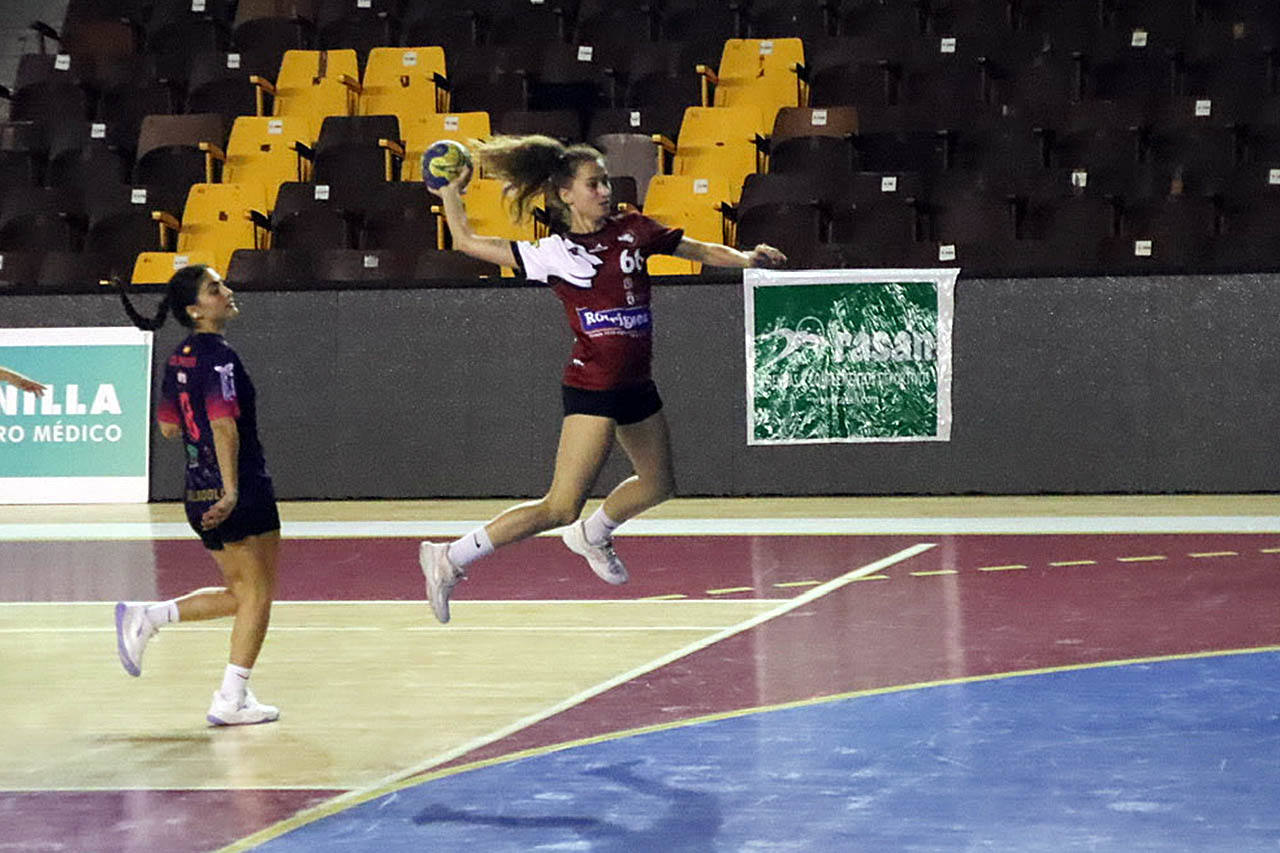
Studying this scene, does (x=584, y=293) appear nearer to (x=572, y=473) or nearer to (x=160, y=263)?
(x=572, y=473)

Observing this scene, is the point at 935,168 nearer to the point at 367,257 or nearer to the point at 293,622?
the point at 367,257

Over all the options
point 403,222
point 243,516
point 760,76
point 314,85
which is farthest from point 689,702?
point 314,85

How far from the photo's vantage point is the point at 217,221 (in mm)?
17516

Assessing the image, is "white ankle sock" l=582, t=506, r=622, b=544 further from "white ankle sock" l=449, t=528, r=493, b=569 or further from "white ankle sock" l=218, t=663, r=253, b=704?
"white ankle sock" l=218, t=663, r=253, b=704

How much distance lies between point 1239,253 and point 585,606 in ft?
25.9

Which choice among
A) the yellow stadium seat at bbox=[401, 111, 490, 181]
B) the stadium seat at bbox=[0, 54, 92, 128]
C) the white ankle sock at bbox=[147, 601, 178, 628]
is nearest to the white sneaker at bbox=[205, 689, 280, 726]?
the white ankle sock at bbox=[147, 601, 178, 628]

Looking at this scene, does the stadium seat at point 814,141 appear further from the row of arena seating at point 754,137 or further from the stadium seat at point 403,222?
the stadium seat at point 403,222

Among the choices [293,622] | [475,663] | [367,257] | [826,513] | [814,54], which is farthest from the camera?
[814,54]

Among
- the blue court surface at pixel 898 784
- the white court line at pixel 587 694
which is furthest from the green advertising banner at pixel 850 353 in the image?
the blue court surface at pixel 898 784

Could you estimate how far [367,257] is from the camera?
16688mm

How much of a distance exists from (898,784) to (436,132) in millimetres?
13242

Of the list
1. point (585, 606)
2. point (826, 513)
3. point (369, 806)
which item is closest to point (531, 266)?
point (585, 606)

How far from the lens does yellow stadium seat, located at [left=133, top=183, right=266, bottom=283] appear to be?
685 inches

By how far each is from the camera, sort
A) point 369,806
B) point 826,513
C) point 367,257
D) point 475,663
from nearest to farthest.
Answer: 1. point 369,806
2. point 475,663
3. point 826,513
4. point 367,257
